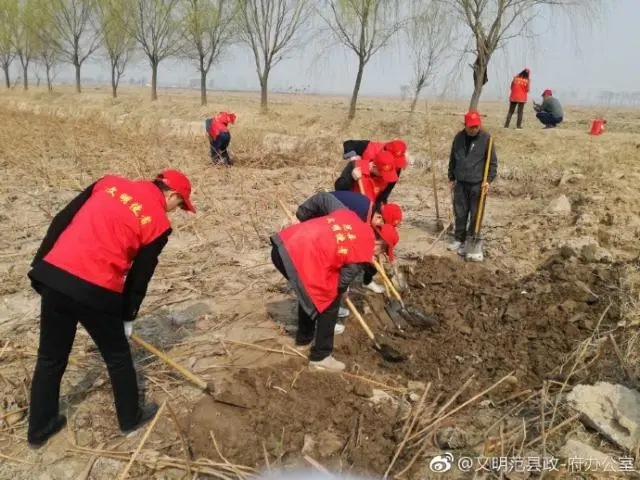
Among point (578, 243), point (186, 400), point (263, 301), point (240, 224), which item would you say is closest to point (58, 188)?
point (240, 224)

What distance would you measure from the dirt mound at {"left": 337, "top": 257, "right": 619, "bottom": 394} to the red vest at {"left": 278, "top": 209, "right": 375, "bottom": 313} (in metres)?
0.92

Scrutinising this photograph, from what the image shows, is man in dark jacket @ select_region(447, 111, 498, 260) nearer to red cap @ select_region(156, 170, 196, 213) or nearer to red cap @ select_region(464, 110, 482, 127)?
red cap @ select_region(464, 110, 482, 127)

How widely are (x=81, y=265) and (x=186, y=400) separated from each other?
3.99 feet

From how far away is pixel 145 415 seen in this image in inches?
117

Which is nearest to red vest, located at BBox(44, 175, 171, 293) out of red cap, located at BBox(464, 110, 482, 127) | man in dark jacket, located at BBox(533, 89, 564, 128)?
red cap, located at BBox(464, 110, 482, 127)

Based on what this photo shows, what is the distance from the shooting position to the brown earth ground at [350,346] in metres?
2.74

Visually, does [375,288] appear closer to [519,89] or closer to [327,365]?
[327,365]

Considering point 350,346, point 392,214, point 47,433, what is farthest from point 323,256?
point 47,433

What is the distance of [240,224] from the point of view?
689 cm

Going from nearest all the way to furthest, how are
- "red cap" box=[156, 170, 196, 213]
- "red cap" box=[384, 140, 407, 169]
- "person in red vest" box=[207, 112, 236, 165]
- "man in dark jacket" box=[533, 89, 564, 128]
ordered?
"red cap" box=[156, 170, 196, 213]
"red cap" box=[384, 140, 407, 169]
"person in red vest" box=[207, 112, 236, 165]
"man in dark jacket" box=[533, 89, 564, 128]

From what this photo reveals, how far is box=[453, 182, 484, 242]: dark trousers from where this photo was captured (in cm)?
586

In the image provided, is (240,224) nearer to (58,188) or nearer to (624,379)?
(58,188)

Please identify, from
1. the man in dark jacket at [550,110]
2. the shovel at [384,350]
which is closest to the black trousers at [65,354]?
the shovel at [384,350]

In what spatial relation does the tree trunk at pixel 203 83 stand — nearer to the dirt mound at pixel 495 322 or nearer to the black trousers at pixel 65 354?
the dirt mound at pixel 495 322
